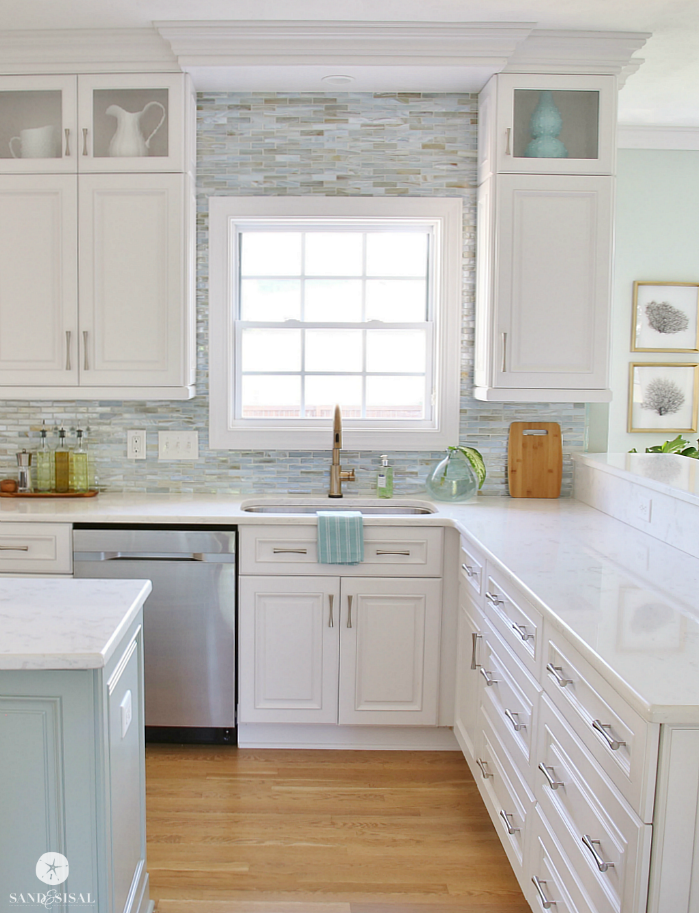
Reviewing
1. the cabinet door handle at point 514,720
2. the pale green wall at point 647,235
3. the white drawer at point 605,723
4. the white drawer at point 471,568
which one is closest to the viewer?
the white drawer at point 605,723

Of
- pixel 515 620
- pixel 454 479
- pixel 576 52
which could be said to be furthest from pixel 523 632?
pixel 576 52

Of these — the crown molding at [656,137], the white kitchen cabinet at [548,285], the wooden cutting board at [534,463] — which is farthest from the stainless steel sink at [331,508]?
the crown molding at [656,137]

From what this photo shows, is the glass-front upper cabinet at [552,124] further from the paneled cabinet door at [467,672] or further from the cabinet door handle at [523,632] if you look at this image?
the cabinet door handle at [523,632]

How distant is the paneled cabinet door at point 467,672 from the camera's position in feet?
8.74

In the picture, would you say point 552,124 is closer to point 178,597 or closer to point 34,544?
point 178,597

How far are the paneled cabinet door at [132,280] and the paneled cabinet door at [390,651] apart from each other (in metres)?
1.16

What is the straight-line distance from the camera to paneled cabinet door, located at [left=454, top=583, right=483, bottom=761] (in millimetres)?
2664

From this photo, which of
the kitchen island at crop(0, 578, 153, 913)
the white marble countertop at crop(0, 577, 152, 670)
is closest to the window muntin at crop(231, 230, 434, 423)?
the white marble countertop at crop(0, 577, 152, 670)

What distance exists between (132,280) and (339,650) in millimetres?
1654

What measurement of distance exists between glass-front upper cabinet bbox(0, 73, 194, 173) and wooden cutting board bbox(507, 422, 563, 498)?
5.88 feet

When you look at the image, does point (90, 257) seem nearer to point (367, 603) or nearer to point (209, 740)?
point (367, 603)

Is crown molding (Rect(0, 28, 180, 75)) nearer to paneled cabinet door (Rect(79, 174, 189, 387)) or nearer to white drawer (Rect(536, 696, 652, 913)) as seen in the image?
paneled cabinet door (Rect(79, 174, 189, 387))

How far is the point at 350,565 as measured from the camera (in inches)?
118

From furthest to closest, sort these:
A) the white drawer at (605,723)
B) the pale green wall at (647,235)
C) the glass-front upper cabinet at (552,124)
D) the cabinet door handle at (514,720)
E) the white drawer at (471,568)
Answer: the pale green wall at (647,235) → the glass-front upper cabinet at (552,124) → the white drawer at (471,568) → the cabinet door handle at (514,720) → the white drawer at (605,723)
